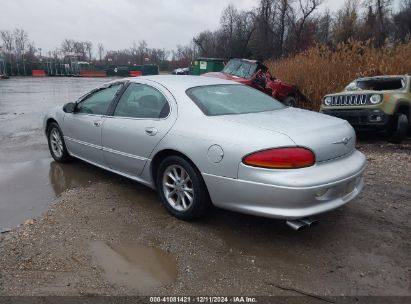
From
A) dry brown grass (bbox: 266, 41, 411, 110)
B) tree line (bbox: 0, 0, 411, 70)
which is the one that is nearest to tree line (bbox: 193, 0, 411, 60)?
tree line (bbox: 0, 0, 411, 70)

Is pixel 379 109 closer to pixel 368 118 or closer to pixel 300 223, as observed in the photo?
pixel 368 118

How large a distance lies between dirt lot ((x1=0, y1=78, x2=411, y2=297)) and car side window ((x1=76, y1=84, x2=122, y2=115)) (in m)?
1.04

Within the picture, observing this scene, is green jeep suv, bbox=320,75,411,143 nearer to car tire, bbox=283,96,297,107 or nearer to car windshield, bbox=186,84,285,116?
car tire, bbox=283,96,297,107

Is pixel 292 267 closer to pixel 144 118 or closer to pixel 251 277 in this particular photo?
pixel 251 277

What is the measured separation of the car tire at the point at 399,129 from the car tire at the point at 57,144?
20.3 feet

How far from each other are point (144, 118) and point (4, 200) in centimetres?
195

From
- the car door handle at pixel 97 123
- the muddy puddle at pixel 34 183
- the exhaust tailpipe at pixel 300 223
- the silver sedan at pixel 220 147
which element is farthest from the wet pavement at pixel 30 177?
the exhaust tailpipe at pixel 300 223

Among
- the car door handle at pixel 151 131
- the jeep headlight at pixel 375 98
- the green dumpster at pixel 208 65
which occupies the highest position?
the green dumpster at pixel 208 65

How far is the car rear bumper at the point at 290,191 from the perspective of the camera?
3090mm

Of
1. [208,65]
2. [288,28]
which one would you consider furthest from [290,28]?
[208,65]

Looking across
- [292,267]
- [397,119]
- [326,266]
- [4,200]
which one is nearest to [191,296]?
[292,267]

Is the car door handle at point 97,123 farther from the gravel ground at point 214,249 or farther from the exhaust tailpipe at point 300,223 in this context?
the exhaust tailpipe at point 300,223

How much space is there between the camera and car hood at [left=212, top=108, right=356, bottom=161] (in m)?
3.27

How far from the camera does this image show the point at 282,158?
3127 mm
